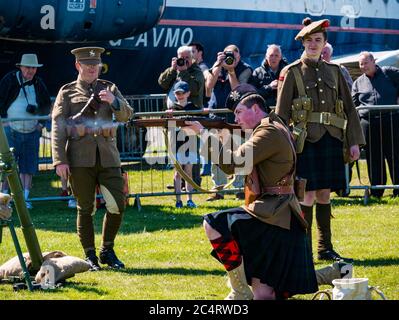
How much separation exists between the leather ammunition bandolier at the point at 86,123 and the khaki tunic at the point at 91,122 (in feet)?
0.07

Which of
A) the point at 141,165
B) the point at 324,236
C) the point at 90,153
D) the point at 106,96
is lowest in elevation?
the point at 324,236

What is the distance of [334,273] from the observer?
8.93m

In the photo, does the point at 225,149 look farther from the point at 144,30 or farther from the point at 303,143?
the point at 144,30

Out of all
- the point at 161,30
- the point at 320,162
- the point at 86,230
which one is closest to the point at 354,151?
the point at 320,162

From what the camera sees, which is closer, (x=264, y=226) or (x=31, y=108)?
(x=264, y=226)

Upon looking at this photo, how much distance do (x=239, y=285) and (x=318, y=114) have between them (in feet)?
7.65

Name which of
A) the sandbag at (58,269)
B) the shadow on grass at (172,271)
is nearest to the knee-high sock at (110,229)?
the shadow on grass at (172,271)

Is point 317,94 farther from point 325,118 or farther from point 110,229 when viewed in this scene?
point 110,229

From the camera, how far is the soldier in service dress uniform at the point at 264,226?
819 centimetres

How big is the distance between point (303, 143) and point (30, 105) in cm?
578

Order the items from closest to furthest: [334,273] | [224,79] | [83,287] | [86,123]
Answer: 1. [334,273]
2. [83,287]
3. [86,123]
4. [224,79]

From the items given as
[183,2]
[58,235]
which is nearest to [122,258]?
[58,235]

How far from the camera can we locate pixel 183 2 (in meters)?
21.0

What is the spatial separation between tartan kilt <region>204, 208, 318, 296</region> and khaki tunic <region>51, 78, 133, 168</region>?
7.03 ft
